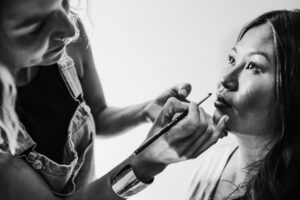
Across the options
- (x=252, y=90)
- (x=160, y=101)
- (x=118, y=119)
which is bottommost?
(x=118, y=119)

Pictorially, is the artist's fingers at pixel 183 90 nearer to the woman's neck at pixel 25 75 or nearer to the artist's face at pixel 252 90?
the artist's face at pixel 252 90

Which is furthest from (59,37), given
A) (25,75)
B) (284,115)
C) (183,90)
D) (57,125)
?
(284,115)

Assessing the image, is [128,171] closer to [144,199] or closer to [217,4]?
[144,199]

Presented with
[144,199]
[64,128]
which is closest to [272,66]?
[64,128]

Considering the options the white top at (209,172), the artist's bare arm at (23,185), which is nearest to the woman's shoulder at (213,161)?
the white top at (209,172)

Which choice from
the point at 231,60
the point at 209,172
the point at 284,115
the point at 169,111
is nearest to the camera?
the point at 169,111

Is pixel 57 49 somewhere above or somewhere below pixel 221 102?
above

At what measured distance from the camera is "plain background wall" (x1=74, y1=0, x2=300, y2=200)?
1279 millimetres

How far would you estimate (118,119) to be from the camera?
102cm

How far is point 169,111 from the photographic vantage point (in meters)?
0.78

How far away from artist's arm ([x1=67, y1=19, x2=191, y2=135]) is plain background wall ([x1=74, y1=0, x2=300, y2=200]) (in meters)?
0.25

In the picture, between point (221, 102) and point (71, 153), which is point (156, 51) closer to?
point (221, 102)

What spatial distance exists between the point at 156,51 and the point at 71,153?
628 millimetres

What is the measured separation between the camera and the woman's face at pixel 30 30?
1.71ft
